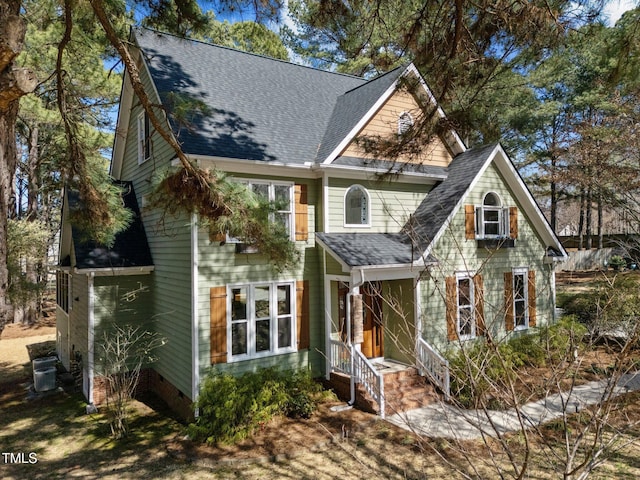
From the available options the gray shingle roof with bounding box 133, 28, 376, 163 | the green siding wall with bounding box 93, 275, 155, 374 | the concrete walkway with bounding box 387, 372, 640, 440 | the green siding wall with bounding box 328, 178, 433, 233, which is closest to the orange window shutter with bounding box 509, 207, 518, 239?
the green siding wall with bounding box 328, 178, 433, 233

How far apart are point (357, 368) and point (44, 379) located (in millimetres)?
8653

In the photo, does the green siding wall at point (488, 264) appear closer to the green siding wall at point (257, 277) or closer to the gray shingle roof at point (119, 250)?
the green siding wall at point (257, 277)

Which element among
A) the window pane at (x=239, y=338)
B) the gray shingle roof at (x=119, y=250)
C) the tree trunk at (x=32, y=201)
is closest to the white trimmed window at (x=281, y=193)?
the window pane at (x=239, y=338)

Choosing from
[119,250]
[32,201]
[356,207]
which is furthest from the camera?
[32,201]

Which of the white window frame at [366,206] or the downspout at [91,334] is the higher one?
the white window frame at [366,206]

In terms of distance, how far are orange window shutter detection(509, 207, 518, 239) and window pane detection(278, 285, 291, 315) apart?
7.00m

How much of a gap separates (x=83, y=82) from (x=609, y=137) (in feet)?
69.0

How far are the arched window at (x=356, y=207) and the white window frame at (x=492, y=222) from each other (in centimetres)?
330

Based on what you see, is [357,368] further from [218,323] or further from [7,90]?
[7,90]

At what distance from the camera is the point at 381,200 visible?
11328mm

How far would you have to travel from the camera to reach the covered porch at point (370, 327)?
9.28m

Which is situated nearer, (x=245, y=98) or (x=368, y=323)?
(x=368, y=323)

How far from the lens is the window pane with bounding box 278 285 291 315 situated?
1013 cm

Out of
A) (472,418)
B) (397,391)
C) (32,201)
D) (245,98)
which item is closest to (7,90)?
(245,98)
